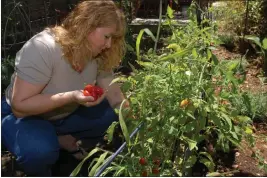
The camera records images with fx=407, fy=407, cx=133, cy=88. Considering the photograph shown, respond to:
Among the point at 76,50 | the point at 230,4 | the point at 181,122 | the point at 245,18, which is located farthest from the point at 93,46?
the point at 230,4

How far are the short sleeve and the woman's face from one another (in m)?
0.23

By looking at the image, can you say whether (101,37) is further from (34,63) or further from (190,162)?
(190,162)

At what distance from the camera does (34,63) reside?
1972 millimetres

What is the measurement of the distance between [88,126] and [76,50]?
0.55 meters

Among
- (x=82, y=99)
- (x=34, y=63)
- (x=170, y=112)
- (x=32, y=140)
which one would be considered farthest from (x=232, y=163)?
(x=34, y=63)

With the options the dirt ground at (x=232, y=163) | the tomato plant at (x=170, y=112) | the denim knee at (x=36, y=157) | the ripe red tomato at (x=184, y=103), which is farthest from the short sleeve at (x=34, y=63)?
the ripe red tomato at (x=184, y=103)

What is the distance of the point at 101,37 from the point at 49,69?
0.31 meters

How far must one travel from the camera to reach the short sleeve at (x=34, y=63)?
1.96 meters

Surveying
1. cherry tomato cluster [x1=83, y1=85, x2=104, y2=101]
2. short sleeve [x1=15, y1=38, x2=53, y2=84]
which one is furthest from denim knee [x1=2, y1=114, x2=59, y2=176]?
cherry tomato cluster [x1=83, y1=85, x2=104, y2=101]

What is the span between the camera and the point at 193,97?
5.38 feet

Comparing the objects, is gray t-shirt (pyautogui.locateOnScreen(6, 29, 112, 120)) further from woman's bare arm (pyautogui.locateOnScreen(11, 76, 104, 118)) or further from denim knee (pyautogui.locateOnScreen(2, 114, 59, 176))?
denim knee (pyautogui.locateOnScreen(2, 114, 59, 176))

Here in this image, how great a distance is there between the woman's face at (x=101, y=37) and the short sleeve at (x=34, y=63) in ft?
0.77

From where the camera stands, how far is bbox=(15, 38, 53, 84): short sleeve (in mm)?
1958

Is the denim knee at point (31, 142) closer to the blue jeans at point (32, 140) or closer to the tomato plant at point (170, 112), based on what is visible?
the blue jeans at point (32, 140)
